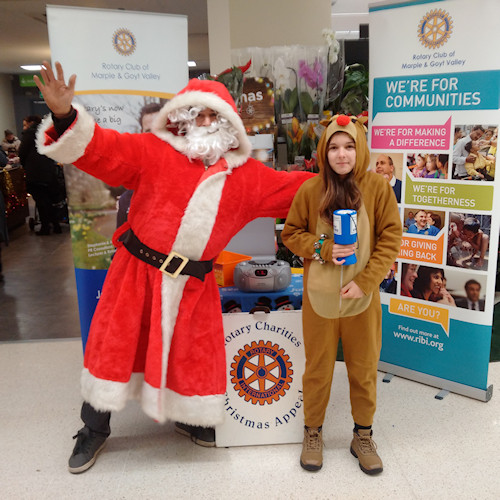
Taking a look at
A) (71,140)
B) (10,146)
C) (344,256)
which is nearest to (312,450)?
(344,256)

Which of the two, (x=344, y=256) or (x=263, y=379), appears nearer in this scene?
(x=344, y=256)

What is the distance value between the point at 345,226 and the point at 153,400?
996mm

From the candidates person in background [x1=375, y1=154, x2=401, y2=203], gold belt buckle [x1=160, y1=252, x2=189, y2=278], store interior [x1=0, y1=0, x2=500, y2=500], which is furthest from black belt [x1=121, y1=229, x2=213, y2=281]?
person in background [x1=375, y1=154, x2=401, y2=203]

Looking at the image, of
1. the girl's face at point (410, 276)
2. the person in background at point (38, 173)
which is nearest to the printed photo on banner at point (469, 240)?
the girl's face at point (410, 276)

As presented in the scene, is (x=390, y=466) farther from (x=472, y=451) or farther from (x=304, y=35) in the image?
(x=304, y=35)

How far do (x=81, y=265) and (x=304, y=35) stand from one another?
9.58 ft

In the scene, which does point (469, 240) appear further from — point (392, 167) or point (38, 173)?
point (38, 173)

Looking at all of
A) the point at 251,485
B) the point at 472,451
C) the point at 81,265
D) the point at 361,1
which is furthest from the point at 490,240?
the point at 361,1

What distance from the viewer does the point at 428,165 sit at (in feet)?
8.40

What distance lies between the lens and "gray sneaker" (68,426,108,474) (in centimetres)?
216

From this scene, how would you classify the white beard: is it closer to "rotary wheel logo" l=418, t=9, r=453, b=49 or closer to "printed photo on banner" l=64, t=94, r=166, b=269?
"printed photo on banner" l=64, t=94, r=166, b=269

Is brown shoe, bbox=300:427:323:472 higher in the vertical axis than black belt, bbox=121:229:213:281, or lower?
lower

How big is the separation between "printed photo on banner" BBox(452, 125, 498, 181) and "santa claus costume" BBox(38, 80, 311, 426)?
952mm

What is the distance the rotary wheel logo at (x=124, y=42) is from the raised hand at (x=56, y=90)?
0.93 metres
